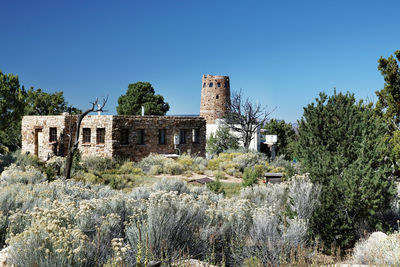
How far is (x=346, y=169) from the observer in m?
8.05

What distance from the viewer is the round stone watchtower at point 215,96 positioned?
1567 inches

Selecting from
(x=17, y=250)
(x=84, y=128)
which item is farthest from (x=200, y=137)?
(x=17, y=250)

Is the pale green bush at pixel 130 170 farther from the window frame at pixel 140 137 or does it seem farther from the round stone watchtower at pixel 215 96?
the round stone watchtower at pixel 215 96

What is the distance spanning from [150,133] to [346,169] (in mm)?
17362

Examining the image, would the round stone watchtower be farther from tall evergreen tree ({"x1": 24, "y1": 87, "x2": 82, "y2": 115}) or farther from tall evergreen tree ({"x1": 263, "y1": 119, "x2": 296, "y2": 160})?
tall evergreen tree ({"x1": 24, "y1": 87, "x2": 82, "y2": 115})

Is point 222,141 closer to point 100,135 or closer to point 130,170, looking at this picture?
point 100,135

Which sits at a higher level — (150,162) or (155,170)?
(150,162)

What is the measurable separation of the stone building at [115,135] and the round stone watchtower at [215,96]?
44.6 ft

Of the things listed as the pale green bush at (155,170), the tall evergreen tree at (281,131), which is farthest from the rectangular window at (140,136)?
the tall evergreen tree at (281,131)

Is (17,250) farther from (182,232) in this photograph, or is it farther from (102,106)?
(102,106)

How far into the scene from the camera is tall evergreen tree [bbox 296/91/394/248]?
25.5ft

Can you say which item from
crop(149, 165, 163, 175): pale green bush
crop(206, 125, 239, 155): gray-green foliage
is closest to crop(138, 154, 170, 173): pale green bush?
crop(149, 165, 163, 175): pale green bush

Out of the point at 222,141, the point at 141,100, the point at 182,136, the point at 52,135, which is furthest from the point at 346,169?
the point at 141,100

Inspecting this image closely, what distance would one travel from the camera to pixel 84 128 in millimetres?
23703
